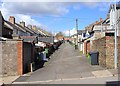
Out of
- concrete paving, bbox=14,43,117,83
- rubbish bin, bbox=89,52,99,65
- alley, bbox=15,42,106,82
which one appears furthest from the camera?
rubbish bin, bbox=89,52,99,65

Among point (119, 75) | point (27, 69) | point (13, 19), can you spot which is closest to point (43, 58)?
point (27, 69)

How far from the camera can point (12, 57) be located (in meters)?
18.7

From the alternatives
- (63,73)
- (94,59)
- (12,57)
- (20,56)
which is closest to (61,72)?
(63,73)

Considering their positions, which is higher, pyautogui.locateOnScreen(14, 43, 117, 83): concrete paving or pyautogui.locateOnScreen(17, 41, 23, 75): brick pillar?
pyautogui.locateOnScreen(17, 41, 23, 75): brick pillar

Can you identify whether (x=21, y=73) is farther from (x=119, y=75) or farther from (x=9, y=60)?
(x=119, y=75)

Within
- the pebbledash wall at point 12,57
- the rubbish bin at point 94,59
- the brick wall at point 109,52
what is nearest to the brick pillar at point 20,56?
the pebbledash wall at point 12,57

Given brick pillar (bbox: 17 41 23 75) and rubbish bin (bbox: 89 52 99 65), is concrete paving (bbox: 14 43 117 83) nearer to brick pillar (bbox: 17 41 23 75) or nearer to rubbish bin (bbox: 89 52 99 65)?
rubbish bin (bbox: 89 52 99 65)

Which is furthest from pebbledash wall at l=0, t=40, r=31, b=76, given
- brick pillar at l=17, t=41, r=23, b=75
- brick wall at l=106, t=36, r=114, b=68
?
brick wall at l=106, t=36, r=114, b=68

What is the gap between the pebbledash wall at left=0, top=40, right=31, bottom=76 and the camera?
18.5 m

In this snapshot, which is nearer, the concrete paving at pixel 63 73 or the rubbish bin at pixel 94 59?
the concrete paving at pixel 63 73

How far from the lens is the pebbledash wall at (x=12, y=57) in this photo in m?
18.5

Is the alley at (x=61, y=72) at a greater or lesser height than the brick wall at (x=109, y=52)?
lesser

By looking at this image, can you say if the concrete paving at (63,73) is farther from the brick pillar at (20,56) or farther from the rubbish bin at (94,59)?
the brick pillar at (20,56)

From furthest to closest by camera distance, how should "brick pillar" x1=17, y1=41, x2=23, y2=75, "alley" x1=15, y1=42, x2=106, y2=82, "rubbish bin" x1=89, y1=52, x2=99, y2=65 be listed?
1. "rubbish bin" x1=89, y1=52, x2=99, y2=65
2. "brick pillar" x1=17, y1=41, x2=23, y2=75
3. "alley" x1=15, y1=42, x2=106, y2=82
